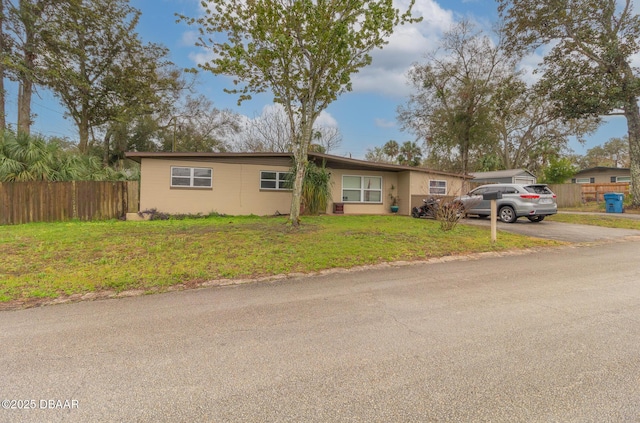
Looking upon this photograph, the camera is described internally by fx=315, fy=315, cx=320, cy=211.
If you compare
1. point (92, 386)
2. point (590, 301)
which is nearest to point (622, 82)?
point (590, 301)

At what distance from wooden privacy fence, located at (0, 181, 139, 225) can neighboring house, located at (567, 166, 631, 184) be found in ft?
139

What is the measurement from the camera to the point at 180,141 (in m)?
29.2

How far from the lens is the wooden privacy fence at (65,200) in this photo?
11180 mm

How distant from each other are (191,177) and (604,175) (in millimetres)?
40766

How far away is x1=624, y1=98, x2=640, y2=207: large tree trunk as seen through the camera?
17.5 meters

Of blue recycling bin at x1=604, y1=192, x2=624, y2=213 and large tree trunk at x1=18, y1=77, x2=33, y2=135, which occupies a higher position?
large tree trunk at x1=18, y1=77, x2=33, y2=135

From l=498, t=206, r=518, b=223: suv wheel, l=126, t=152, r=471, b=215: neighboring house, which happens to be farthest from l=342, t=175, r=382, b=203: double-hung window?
l=498, t=206, r=518, b=223: suv wheel

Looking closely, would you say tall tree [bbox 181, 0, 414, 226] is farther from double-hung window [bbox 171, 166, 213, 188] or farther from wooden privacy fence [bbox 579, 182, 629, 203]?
wooden privacy fence [bbox 579, 182, 629, 203]

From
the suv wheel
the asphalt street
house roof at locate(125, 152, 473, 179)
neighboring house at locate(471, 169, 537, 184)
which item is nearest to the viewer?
the asphalt street

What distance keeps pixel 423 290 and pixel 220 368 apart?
3.06 metres

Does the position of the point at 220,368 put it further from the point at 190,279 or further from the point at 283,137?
the point at 283,137

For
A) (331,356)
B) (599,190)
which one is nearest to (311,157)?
(331,356)

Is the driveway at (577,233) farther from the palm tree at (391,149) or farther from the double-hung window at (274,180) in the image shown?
the palm tree at (391,149)

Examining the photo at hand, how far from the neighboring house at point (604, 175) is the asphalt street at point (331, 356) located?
125 ft
